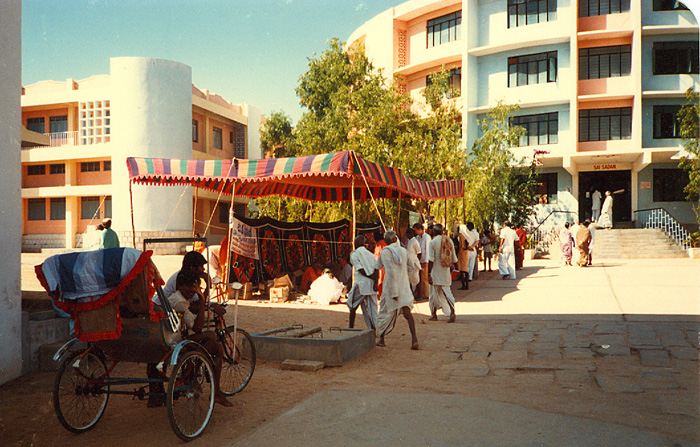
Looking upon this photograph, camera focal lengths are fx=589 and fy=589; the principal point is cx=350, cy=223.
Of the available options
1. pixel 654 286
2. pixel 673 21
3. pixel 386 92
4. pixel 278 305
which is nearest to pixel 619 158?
pixel 673 21

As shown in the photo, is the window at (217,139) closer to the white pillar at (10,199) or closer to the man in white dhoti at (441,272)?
the man in white dhoti at (441,272)

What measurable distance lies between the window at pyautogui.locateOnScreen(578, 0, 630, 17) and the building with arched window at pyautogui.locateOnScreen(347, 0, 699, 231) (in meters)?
0.04

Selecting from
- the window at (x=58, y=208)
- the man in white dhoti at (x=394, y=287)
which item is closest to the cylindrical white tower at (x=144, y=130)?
the window at (x=58, y=208)

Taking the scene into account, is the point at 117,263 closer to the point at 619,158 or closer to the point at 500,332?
the point at 500,332

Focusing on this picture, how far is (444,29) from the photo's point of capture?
29.1m

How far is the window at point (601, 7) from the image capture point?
2561 cm

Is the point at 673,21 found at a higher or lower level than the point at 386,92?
higher

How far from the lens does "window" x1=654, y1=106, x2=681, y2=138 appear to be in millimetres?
25562

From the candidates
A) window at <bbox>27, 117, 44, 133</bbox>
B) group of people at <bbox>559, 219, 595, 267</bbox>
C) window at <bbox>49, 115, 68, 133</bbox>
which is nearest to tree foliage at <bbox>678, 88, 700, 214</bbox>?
group of people at <bbox>559, 219, 595, 267</bbox>

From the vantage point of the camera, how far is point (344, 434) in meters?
4.40

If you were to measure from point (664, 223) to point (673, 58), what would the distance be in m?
7.27

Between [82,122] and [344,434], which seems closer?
[344,434]

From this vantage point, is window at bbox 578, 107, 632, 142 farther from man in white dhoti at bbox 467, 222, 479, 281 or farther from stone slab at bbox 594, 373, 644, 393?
stone slab at bbox 594, 373, 644, 393

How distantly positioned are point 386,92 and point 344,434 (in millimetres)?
19424
